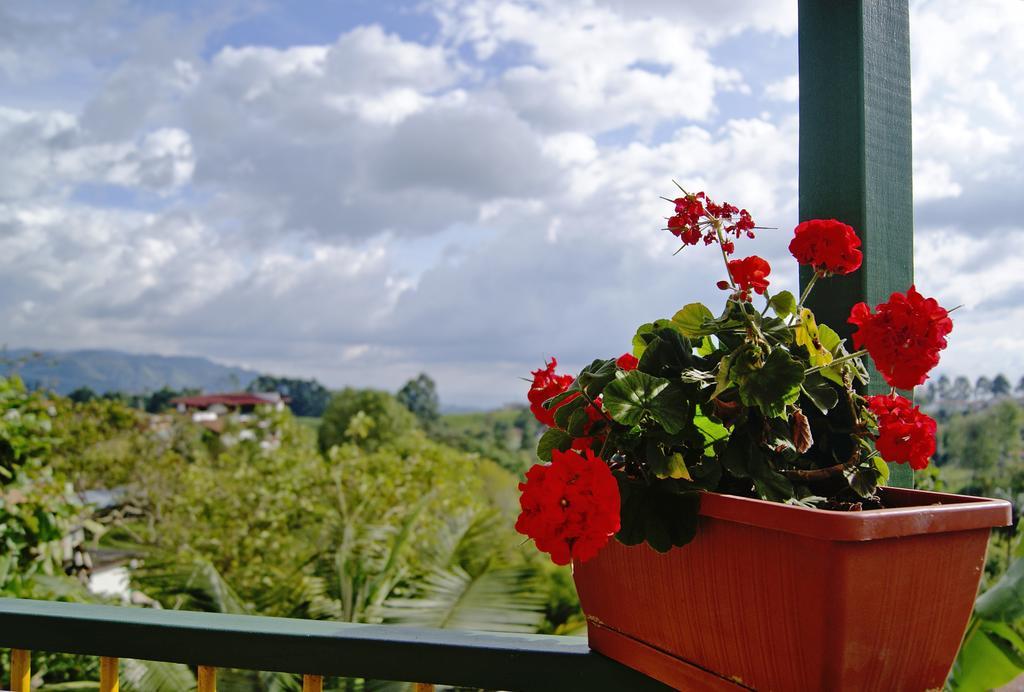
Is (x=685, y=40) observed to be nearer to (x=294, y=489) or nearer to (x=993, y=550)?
(x=993, y=550)

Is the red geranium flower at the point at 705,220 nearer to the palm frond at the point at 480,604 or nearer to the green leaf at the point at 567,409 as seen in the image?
the green leaf at the point at 567,409

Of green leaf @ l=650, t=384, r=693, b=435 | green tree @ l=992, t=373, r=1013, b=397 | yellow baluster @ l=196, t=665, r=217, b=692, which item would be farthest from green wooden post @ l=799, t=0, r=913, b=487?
green tree @ l=992, t=373, r=1013, b=397

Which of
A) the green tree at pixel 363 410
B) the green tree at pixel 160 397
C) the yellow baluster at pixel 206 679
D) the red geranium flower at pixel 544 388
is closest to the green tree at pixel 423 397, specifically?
the green tree at pixel 363 410

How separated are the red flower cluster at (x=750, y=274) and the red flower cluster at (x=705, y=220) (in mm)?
63

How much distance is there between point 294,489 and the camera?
20.0 feet

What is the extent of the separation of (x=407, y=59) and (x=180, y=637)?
8.93 m

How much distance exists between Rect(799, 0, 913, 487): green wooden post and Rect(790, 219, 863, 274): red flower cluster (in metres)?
0.16

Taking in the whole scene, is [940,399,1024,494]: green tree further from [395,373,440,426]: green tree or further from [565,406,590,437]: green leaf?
[395,373,440,426]: green tree

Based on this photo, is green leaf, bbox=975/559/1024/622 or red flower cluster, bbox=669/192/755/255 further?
green leaf, bbox=975/559/1024/622

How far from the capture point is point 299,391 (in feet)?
84.1

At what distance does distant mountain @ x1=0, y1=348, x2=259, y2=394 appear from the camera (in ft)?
13.2

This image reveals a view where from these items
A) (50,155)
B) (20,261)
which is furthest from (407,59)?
(50,155)

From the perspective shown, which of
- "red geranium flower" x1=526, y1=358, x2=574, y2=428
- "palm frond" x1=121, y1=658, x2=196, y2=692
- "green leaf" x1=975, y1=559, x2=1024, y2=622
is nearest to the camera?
"red geranium flower" x1=526, y1=358, x2=574, y2=428

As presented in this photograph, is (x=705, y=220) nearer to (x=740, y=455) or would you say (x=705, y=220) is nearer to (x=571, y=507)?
(x=740, y=455)
